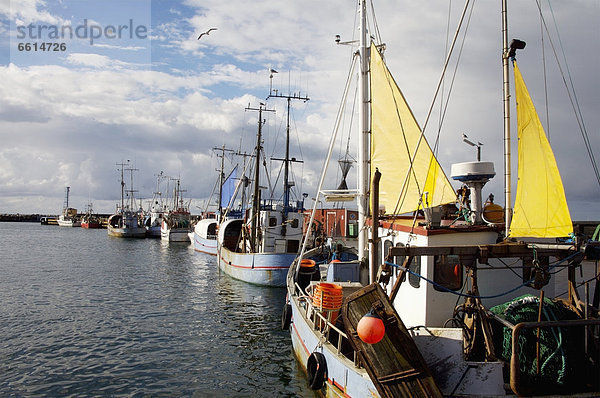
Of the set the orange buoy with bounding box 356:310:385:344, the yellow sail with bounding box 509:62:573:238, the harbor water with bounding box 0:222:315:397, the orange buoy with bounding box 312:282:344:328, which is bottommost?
the harbor water with bounding box 0:222:315:397

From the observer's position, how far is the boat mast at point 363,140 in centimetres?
1612

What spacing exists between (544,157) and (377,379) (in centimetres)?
575

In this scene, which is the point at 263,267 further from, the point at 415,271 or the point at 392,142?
the point at 415,271

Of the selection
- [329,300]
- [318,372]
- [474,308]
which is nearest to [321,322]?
[329,300]

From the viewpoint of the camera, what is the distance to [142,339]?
17.2 meters

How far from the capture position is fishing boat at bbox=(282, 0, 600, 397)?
758 centimetres

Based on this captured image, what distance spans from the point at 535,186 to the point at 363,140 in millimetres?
8147

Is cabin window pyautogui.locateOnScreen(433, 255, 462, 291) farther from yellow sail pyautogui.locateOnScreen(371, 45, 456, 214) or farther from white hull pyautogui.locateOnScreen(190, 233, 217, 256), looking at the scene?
white hull pyautogui.locateOnScreen(190, 233, 217, 256)

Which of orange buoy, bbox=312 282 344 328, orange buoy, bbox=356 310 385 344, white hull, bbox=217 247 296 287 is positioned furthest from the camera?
Answer: white hull, bbox=217 247 296 287

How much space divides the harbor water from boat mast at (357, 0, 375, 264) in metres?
5.23

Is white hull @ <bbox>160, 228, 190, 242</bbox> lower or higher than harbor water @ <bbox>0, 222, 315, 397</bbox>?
higher

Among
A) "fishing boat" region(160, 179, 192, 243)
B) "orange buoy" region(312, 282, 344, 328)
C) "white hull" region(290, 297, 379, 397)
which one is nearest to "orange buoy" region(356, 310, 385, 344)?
"white hull" region(290, 297, 379, 397)

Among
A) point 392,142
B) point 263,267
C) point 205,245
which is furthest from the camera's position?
point 205,245

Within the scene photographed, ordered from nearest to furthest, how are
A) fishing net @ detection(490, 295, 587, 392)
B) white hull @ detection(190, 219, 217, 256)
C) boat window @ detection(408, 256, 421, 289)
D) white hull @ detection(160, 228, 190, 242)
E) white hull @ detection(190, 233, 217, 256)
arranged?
fishing net @ detection(490, 295, 587, 392)
boat window @ detection(408, 256, 421, 289)
white hull @ detection(190, 233, 217, 256)
white hull @ detection(190, 219, 217, 256)
white hull @ detection(160, 228, 190, 242)
